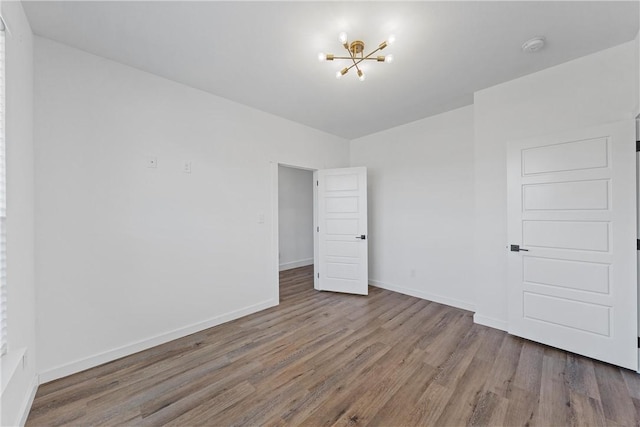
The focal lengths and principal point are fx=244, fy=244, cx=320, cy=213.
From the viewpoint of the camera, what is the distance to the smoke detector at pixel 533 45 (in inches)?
81.7

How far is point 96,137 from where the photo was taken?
7.26 ft

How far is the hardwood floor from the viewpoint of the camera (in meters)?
1.64

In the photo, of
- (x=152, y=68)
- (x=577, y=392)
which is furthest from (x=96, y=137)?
(x=577, y=392)

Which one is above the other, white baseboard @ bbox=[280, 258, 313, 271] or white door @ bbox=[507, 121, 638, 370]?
white door @ bbox=[507, 121, 638, 370]

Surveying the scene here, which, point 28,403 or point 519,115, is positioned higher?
point 519,115

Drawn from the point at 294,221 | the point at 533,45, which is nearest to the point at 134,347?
the point at 294,221

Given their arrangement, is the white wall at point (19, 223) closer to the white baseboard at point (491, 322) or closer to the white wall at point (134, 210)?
the white wall at point (134, 210)

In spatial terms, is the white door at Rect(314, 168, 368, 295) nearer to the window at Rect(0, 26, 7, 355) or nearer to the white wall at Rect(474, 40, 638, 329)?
the white wall at Rect(474, 40, 638, 329)

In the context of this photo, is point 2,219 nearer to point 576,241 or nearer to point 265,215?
point 265,215

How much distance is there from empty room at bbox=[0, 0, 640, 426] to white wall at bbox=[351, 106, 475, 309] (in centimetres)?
9

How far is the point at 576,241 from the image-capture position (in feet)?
7.59

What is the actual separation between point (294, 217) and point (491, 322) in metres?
4.43

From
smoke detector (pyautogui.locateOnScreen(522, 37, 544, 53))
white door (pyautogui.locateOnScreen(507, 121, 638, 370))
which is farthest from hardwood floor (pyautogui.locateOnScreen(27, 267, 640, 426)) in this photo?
smoke detector (pyautogui.locateOnScreen(522, 37, 544, 53))

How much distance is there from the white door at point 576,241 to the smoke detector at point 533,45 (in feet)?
2.74
